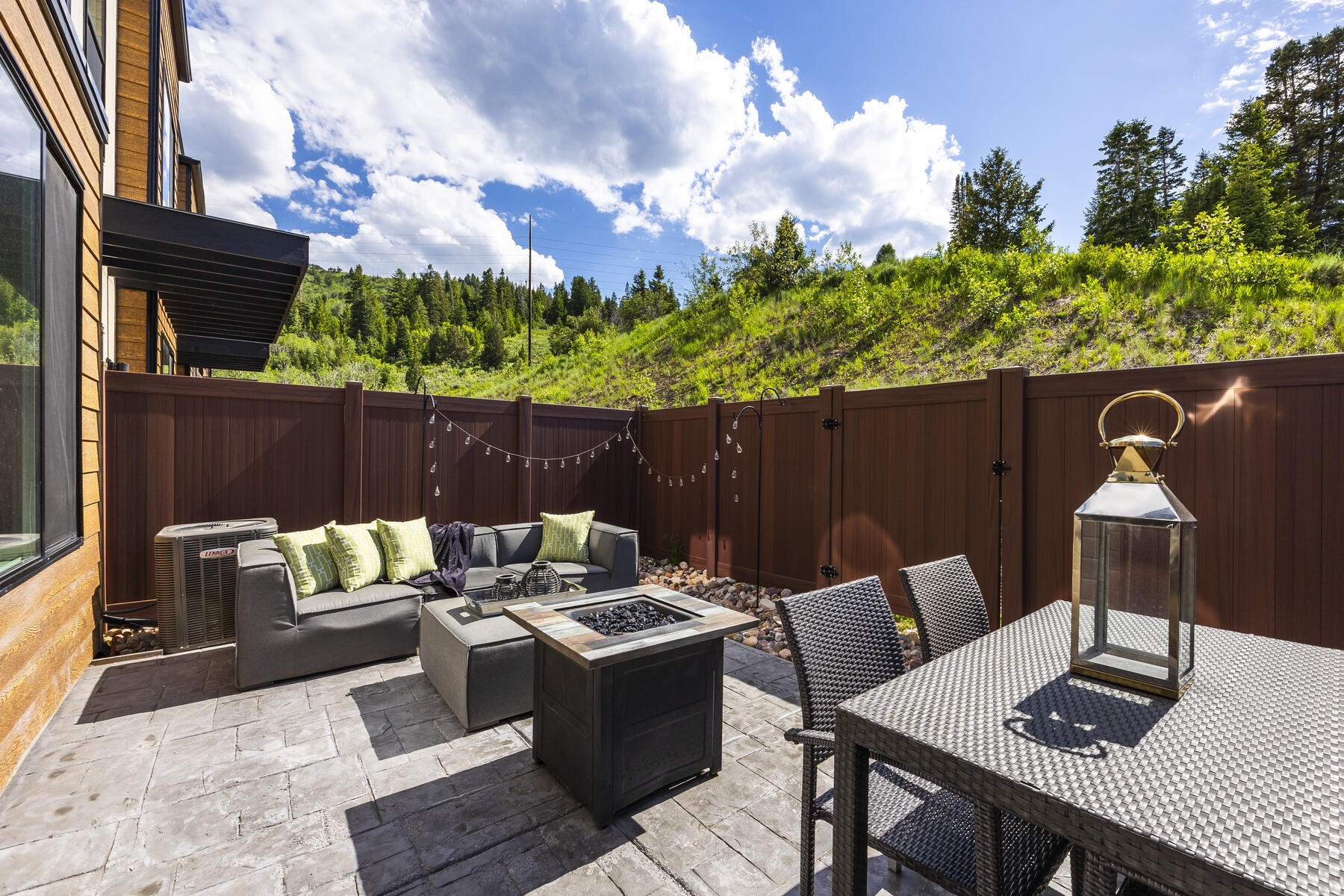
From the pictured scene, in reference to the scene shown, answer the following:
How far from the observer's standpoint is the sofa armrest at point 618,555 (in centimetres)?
460

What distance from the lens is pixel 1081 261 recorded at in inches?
399

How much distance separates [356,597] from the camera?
3.55 metres

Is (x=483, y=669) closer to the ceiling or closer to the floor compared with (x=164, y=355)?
closer to the floor

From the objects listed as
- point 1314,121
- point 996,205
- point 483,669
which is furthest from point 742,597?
point 1314,121

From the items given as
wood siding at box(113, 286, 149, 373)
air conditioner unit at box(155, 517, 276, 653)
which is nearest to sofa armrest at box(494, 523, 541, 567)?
air conditioner unit at box(155, 517, 276, 653)

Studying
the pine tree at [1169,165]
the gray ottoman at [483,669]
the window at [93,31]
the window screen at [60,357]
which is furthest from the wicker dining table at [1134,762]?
the pine tree at [1169,165]

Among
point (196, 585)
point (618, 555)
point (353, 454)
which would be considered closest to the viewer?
point (196, 585)

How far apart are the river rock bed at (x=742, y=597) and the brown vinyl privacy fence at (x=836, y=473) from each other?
0.48 ft

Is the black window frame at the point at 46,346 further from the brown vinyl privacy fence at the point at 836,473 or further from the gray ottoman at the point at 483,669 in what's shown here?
the gray ottoman at the point at 483,669

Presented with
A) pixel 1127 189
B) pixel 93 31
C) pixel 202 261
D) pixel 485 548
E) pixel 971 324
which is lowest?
pixel 485 548

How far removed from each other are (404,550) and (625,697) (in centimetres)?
266

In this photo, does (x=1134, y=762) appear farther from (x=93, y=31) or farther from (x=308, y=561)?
(x=93, y=31)

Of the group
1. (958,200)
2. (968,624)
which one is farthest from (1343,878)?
(958,200)

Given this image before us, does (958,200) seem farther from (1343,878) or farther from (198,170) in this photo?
(1343,878)
